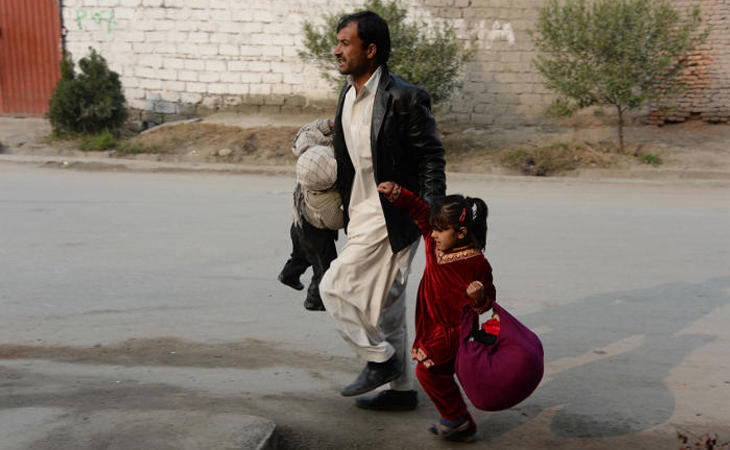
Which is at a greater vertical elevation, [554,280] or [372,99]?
[372,99]

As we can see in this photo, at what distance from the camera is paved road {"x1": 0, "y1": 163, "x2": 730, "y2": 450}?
11.3ft

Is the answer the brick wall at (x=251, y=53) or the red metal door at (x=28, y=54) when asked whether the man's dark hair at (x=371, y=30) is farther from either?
the red metal door at (x=28, y=54)

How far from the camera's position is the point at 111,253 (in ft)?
22.8

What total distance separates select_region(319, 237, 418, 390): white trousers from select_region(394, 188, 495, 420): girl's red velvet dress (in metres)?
0.21

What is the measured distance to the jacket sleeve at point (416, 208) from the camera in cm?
328

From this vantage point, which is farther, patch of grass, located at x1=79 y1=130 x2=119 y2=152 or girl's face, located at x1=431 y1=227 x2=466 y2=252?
patch of grass, located at x1=79 y1=130 x2=119 y2=152

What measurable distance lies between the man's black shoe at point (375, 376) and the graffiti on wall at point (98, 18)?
51.2 ft

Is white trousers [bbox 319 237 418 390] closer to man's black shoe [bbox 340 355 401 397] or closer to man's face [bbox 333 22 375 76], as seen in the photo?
man's black shoe [bbox 340 355 401 397]

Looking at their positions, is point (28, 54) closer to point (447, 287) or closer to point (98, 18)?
point (98, 18)

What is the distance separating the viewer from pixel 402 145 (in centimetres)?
352

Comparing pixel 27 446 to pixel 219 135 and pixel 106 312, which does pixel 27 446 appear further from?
pixel 219 135

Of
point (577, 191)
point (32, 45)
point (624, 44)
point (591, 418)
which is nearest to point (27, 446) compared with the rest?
point (591, 418)

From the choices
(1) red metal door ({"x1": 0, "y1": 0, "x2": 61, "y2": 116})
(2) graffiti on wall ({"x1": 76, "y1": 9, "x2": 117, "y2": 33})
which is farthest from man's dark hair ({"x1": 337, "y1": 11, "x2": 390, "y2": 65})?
(1) red metal door ({"x1": 0, "y1": 0, "x2": 61, "y2": 116})

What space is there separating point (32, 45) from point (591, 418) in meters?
17.0
